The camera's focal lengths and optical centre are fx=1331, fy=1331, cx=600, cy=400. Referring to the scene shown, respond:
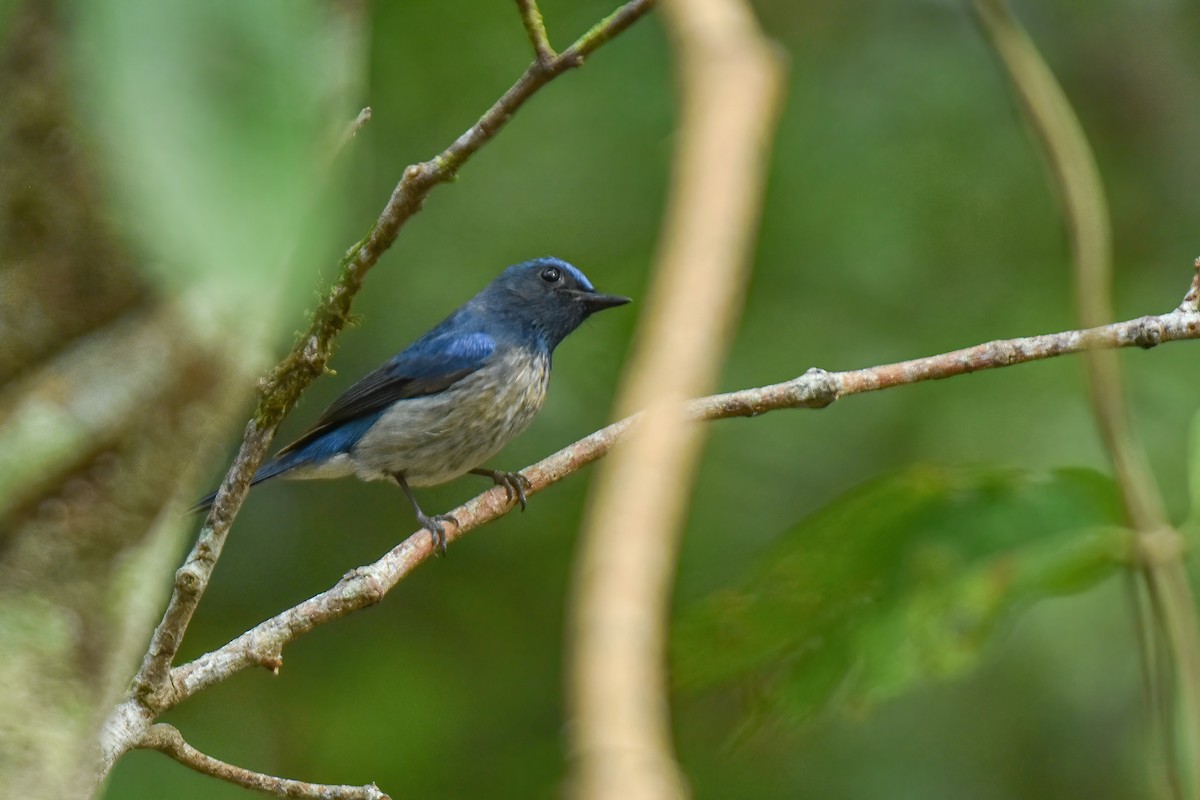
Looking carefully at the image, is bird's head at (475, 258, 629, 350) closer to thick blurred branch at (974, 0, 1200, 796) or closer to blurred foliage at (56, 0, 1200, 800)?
blurred foliage at (56, 0, 1200, 800)

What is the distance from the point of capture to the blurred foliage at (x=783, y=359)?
604 cm

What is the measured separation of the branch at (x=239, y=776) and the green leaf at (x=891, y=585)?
2.57 feet

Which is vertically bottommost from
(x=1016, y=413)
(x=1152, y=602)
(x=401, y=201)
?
(x=1152, y=602)

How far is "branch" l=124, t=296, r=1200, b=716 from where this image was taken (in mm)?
2891

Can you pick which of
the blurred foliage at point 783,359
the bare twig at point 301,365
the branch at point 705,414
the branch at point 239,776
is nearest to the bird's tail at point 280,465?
the blurred foliage at point 783,359

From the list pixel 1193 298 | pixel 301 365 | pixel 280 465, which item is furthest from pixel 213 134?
pixel 280 465

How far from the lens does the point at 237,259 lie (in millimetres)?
609

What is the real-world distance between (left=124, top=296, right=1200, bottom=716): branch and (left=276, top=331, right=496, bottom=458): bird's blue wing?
2.29 m

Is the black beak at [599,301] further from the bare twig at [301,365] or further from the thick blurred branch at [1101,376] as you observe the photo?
the thick blurred branch at [1101,376]

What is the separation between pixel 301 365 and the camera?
288cm

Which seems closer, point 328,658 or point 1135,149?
point 328,658

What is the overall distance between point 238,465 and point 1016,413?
14.1ft

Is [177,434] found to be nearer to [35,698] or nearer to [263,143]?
[35,698]

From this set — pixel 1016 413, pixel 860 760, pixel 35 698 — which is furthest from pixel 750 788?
pixel 35 698
